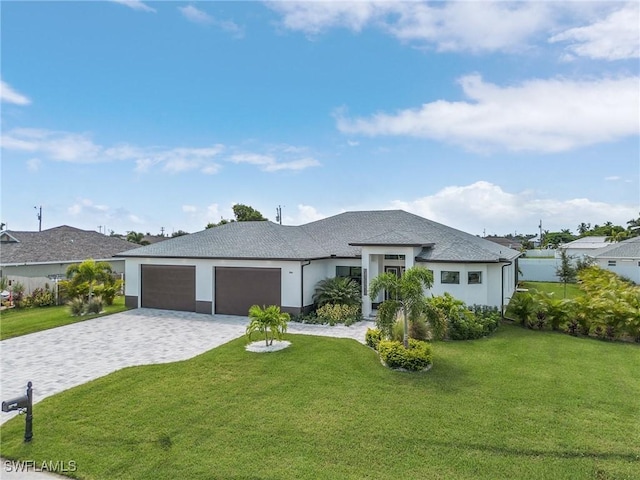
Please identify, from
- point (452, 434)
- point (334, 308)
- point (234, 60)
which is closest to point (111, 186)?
point (234, 60)

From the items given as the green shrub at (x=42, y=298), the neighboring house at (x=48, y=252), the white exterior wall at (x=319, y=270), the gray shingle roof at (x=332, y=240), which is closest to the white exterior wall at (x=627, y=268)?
the gray shingle roof at (x=332, y=240)

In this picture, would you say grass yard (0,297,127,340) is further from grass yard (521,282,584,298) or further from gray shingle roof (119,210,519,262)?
grass yard (521,282,584,298)

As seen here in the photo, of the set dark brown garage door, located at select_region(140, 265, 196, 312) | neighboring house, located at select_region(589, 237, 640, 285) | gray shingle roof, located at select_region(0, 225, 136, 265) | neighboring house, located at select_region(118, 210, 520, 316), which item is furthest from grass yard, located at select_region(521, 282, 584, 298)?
gray shingle roof, located at select_region(0, 225, 136, 265)

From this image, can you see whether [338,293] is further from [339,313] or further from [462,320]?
[462,320]

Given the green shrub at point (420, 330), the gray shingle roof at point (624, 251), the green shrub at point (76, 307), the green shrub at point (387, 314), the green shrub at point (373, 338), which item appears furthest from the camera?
the gray shingle roof at point (624, 251)

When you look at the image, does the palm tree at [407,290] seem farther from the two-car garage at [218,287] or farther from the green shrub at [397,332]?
the two-car garage at [218,287]

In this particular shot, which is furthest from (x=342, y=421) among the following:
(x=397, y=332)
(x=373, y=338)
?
(x=373, y=338)
